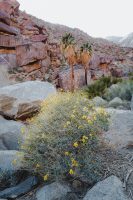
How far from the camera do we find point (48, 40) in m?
45.6

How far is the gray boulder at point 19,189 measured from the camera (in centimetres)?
611

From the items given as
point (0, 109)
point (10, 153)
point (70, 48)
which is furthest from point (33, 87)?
point (70, 48)

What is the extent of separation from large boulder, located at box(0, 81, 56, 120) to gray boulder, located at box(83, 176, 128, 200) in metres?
4.01

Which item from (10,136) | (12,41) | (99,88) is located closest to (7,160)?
(10,136)

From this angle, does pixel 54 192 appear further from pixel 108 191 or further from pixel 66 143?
pixel 108 191

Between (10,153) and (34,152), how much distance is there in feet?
4.02

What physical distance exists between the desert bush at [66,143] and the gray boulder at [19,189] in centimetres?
25

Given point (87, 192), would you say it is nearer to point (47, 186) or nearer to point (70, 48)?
point (47, 186)

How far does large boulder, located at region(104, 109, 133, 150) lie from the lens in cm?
662

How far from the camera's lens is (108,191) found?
516 centimetres

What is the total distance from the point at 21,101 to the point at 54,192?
3925 mm

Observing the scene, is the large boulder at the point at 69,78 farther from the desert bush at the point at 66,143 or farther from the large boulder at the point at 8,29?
the desert bush at the point at 66,143

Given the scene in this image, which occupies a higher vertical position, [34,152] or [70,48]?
[34,152]

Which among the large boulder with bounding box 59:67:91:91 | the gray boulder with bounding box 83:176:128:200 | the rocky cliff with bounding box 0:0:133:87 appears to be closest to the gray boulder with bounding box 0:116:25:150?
the gray boulder with bounding box 83:176:128:200
